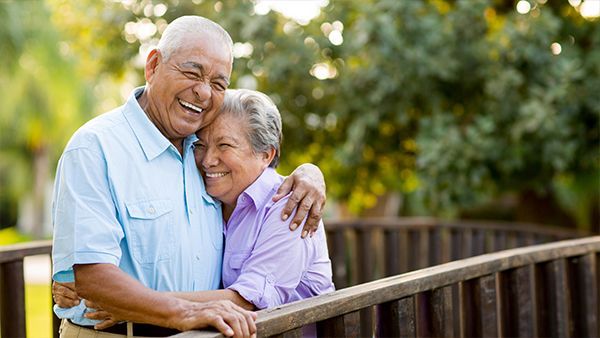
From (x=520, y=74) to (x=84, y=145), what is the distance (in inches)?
193

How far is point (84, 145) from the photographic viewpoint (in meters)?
2.29

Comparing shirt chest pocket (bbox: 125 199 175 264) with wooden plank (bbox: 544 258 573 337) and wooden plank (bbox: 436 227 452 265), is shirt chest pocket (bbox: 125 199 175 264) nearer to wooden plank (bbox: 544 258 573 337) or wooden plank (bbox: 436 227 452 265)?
wooden plank (bbox: 544 258 573 337)

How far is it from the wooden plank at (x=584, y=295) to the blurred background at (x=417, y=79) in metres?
2.34

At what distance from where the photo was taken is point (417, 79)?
6633 mm

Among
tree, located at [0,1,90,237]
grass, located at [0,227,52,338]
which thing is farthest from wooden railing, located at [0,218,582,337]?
tree, located at [0,1,90,237]

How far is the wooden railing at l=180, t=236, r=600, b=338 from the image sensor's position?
2.39 metres

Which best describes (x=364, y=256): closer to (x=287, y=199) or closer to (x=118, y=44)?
(x=118, y=44)

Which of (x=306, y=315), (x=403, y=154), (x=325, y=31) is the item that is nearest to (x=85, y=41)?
(x=325, y=31)

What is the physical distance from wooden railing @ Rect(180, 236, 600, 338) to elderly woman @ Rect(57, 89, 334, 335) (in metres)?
0.21

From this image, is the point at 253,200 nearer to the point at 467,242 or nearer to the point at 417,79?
the point at 417,79

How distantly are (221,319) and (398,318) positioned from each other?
83cm

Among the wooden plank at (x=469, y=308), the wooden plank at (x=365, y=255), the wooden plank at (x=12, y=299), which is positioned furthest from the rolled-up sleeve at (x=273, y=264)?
the wooden plank at (x=365, y=255)

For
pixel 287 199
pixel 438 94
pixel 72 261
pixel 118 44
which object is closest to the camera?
pixel 72 261

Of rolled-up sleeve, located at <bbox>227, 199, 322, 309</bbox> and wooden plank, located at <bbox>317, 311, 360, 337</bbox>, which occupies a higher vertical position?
rolled-up sleeve, located at <bbox>227, 199, 322, 309</bbox>
